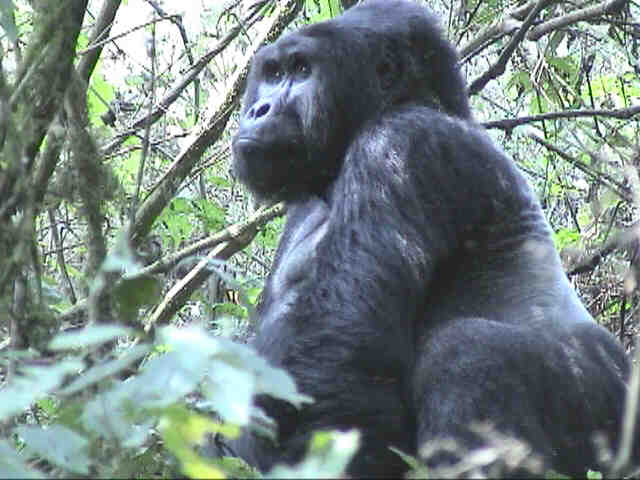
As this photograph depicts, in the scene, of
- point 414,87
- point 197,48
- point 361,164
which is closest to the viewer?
point 361,164

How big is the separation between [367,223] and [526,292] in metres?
0.63

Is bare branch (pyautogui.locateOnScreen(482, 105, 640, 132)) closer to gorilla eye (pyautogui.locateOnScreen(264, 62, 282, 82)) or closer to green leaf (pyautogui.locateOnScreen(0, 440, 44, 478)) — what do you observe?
gorilla eye (pyautogui.locateOnScreen(264, 62, 282, 82))

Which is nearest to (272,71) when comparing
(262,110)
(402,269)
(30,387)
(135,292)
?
(262,110)

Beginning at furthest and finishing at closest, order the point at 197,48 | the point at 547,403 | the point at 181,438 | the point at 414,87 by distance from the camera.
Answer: the point at 197,48, the point at 414,87, the point at 547,403, the point at 181,438

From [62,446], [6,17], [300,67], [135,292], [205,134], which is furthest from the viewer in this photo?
[205,134]

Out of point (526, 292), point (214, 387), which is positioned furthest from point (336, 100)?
point (214, 387)

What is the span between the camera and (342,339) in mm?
3559

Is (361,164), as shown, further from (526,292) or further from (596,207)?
(596,207)

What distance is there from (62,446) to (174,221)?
317cm

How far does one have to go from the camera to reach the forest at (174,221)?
1796 millimetres

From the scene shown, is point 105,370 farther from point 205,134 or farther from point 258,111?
point 205,134

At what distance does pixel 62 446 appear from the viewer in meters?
1.91

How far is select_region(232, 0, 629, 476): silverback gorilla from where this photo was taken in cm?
335

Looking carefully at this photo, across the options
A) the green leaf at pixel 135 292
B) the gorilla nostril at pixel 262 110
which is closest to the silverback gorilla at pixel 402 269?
the gorilla nostril at pixel 262 110
